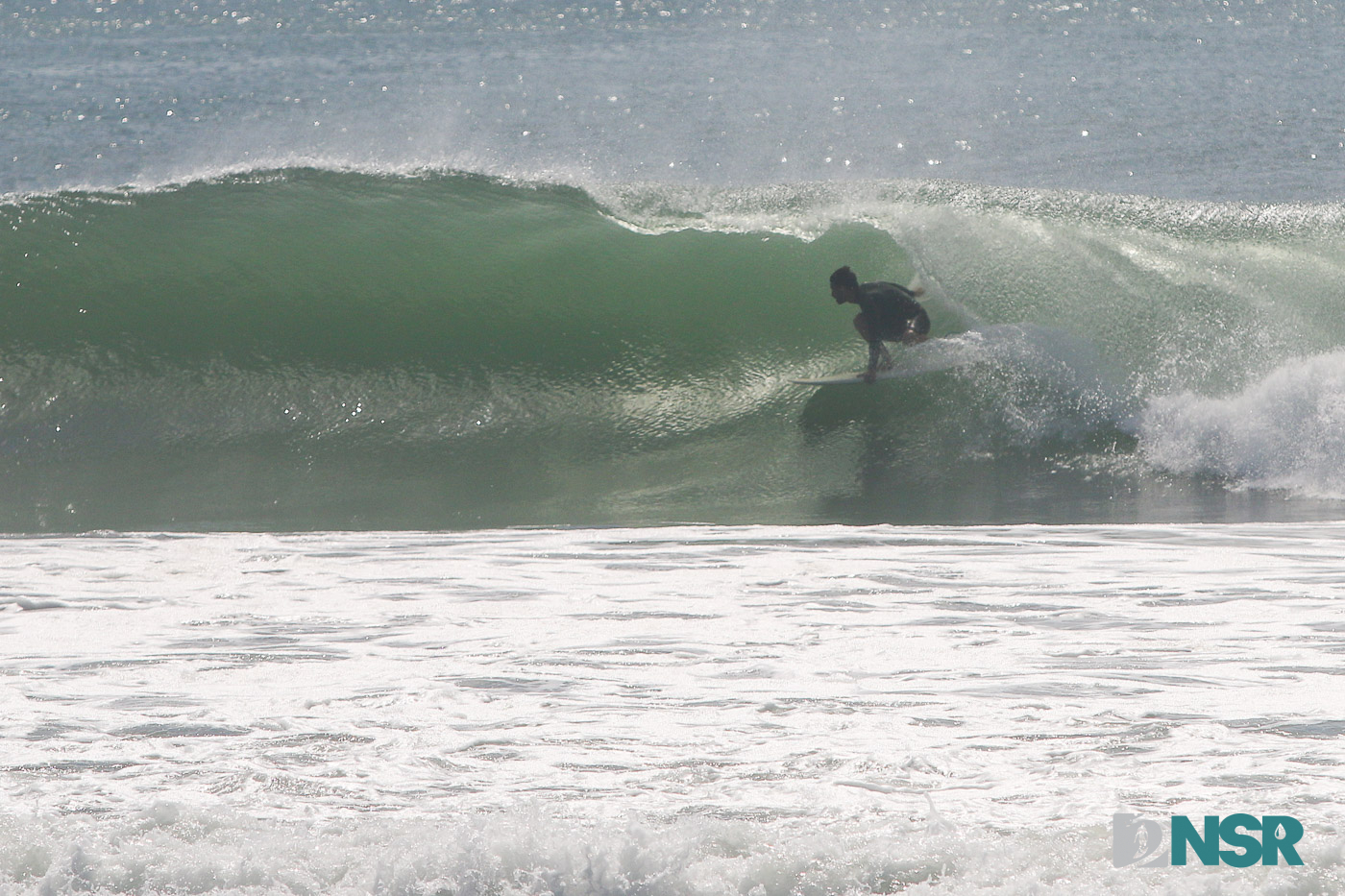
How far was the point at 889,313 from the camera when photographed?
24.1ft

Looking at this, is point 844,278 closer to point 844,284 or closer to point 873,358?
point 844,284

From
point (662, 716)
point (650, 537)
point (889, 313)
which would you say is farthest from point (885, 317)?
point (662, 716)

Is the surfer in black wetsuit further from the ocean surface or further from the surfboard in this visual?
the ocean surface

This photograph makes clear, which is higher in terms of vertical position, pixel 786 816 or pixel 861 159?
pixel 861 159

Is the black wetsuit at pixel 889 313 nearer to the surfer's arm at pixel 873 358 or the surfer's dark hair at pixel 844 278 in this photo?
the surfer's arm at pixel 873 358

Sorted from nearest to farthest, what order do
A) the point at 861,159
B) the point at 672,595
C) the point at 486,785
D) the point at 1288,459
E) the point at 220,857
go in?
the point at 220,857, the point at 486,785, the point at 672,595, the point at 1288,459, the point at 861,159

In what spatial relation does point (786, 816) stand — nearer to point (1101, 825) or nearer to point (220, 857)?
point (1101, 825)

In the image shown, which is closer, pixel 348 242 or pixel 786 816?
pixel 786 816

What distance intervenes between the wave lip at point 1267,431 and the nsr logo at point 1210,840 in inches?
161

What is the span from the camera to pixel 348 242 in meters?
8.98

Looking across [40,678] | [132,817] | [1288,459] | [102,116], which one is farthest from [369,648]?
[102,116]

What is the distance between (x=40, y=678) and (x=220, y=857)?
1.50m

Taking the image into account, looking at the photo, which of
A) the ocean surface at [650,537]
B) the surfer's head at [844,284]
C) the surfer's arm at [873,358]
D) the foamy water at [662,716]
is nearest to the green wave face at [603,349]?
the ocean surface at [650,537]

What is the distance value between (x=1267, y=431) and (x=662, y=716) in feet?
15.6
